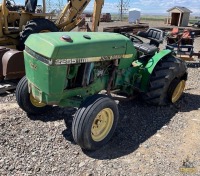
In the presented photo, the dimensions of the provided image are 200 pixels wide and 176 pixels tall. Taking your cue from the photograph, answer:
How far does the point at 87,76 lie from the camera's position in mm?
4055

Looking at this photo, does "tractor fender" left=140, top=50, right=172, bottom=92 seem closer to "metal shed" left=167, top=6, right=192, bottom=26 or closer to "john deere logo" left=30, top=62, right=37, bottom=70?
"john deere logo" left=30, top=62, right=37, bottom=70

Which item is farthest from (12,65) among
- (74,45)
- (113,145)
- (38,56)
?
(113,145)

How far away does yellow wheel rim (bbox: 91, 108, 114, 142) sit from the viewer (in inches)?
157

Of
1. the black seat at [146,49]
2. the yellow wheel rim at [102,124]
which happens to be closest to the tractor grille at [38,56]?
the yellow wheel rim at [102,124]

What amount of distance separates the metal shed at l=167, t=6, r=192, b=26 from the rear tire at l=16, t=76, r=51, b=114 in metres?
28.0

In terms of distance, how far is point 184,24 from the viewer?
102 feet

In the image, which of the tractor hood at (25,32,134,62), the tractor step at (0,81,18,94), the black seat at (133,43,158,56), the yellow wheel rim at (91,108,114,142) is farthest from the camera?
the tractor step at (0,81,18,94)

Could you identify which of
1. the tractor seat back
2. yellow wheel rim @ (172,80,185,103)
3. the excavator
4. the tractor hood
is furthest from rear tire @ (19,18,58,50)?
yellow wheel rim @ (172,80,185,103)

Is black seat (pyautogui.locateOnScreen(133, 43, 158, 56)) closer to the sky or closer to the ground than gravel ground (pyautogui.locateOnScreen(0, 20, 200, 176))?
closer to the sky

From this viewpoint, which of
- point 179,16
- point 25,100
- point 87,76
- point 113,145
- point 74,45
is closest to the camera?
point 74,45

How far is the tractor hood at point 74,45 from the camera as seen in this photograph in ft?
11.5

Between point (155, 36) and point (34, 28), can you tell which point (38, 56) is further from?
point (34, 28)

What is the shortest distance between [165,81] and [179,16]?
27.7 m

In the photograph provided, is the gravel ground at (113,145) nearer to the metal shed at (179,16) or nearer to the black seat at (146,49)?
the black seat at (146,49)
